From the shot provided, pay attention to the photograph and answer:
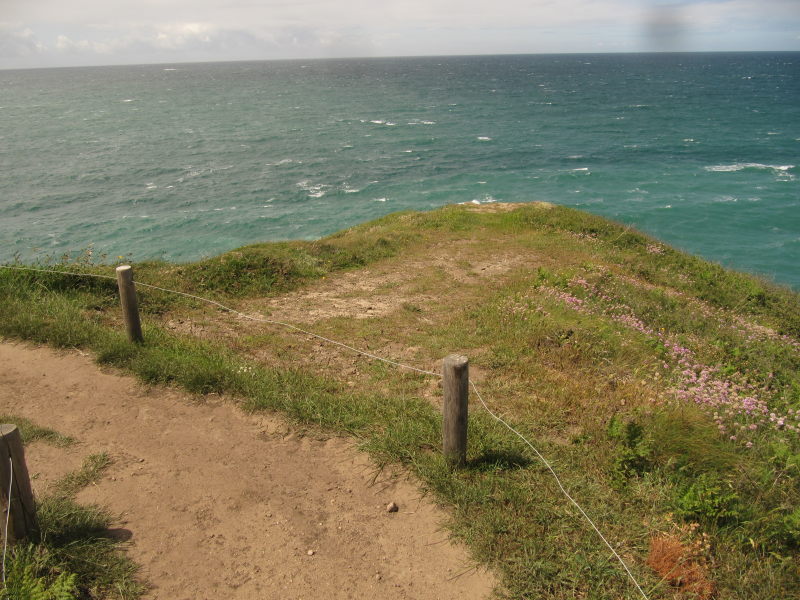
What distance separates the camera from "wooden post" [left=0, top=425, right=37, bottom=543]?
4.61 meters

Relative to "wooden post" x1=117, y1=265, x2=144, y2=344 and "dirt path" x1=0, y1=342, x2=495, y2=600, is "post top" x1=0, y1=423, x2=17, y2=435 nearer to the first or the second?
"dirt path" x1=0, y1=342, x2=495, y2=600

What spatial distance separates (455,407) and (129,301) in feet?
→ 18.9

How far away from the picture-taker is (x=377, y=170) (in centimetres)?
4953

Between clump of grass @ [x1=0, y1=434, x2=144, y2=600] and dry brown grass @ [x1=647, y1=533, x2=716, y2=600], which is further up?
clump of grass @ [x1=0, y1=434, x2=144, y2=600]

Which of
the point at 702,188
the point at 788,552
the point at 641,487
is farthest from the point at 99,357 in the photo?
the point at 702,188

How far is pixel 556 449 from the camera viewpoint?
22.6ft

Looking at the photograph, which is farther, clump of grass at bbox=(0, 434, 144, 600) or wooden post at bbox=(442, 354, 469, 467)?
wooden post at bbox=(442, 354, 469, 467)

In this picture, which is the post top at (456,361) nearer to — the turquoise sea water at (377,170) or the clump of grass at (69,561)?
the clump of grass at (69,561)

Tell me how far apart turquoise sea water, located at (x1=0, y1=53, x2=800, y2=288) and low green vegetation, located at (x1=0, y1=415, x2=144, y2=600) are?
28.3 meters

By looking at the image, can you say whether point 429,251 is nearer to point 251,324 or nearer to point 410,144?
point 251,324

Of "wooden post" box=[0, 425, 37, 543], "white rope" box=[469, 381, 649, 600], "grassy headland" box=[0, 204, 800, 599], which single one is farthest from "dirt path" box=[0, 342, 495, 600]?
"white rope" box=[469, 381, 649, 600]

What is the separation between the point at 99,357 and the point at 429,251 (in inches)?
454

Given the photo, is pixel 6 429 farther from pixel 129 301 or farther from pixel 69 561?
pixel 129 301

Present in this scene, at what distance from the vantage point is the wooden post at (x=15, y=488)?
181 inches
